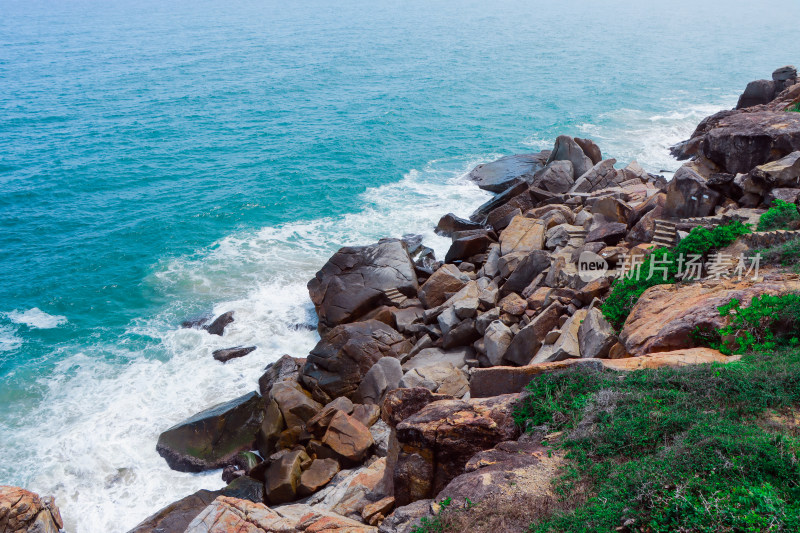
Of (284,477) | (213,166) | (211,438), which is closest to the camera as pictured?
Result: (284,477)

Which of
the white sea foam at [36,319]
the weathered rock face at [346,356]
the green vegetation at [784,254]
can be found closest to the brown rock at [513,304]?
the weathered rock face at [346,356]

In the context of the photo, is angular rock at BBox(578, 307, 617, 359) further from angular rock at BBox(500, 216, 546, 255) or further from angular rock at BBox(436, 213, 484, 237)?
angular rock at BBox(436, 213, 484, 237)

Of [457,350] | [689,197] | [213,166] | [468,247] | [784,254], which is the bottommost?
[457,350]

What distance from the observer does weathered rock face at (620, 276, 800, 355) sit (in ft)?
44.2

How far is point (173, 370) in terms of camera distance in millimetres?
23812

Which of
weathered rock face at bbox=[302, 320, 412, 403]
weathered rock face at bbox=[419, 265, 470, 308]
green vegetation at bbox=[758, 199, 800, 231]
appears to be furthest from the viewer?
weathered rock face at bbox=[419, 265, 470, 308]

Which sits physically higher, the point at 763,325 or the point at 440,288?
the point at 763,325

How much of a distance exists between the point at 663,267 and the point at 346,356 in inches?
465

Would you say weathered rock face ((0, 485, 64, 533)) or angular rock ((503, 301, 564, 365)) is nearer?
weathered rock face ((0, 485, 64, 533))

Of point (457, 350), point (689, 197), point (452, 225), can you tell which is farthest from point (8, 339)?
point (689, 197)

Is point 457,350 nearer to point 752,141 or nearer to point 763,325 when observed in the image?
point 763,325

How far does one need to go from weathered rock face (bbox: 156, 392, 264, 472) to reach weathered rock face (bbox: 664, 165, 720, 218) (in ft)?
58.5

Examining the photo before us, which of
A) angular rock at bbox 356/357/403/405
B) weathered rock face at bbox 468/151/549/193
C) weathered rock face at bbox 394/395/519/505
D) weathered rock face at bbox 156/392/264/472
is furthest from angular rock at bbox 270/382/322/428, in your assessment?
weathered rock face at bbox 468/151/549/193

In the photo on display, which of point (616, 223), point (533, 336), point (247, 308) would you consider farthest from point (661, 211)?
point (247, 308)
